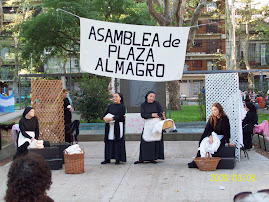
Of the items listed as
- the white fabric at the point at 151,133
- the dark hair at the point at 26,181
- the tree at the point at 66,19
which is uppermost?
the tree at the point at 66,19

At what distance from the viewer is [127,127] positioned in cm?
1327

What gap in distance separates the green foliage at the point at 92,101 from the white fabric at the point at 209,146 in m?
8.35

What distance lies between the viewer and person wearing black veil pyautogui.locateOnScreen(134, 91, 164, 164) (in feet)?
28.7

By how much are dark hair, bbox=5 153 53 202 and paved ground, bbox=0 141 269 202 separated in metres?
3.29

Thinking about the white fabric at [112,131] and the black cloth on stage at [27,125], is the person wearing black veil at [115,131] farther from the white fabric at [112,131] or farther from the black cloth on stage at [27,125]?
the black cloth on stage at [27,125]

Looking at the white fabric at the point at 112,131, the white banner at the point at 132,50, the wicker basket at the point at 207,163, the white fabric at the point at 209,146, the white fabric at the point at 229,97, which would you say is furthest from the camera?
the white fabric at the point at 229,97

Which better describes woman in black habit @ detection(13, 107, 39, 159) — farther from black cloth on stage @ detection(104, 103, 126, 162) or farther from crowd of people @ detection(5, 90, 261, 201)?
black cloth on stage @ detection(104, 103, 126, 162)

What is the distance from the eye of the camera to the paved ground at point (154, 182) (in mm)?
6234

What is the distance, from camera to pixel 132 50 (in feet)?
24.9

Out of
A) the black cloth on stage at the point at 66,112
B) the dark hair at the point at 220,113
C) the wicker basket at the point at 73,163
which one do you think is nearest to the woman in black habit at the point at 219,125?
the dark hair at the point at 220,113

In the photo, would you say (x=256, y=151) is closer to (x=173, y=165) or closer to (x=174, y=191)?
(x=173, y=165)

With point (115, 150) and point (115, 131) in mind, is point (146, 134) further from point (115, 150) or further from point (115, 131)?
point (115, 150)

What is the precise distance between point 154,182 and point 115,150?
1.98m

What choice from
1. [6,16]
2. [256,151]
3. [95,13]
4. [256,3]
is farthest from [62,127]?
[6,16]
